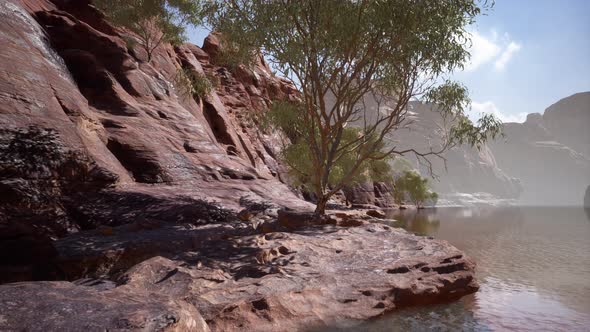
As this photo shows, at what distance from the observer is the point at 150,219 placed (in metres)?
12.3

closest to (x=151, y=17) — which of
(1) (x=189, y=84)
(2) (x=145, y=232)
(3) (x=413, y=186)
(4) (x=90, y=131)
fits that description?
(1) (x=189, y=84)

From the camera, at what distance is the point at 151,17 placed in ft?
98.7

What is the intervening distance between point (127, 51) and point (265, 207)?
55.9 feet

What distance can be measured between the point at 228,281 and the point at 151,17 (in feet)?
94.5

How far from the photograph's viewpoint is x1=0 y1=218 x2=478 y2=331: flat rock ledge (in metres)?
4.40

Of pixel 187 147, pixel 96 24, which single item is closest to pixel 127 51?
pixel 96 24

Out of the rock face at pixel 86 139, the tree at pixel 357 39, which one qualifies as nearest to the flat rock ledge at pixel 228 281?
the rock face at pixel 86 139

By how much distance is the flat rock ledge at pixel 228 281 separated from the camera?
4.40 m

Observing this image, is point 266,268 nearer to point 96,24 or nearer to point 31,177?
point 31,177

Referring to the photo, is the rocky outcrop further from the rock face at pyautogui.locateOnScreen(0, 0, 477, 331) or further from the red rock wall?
the rock face at pyautogui.locateOnScreen(0, 0, 477, 331)

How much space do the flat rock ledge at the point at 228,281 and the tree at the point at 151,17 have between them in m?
22.5

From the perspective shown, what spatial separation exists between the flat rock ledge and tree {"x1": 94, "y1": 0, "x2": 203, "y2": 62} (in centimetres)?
2245

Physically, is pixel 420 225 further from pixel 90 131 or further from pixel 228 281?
pixel 228 281

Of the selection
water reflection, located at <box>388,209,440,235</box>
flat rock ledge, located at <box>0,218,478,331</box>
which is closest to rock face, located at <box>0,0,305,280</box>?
flat rock ledge, located at <box>0,218,478,331</box>
